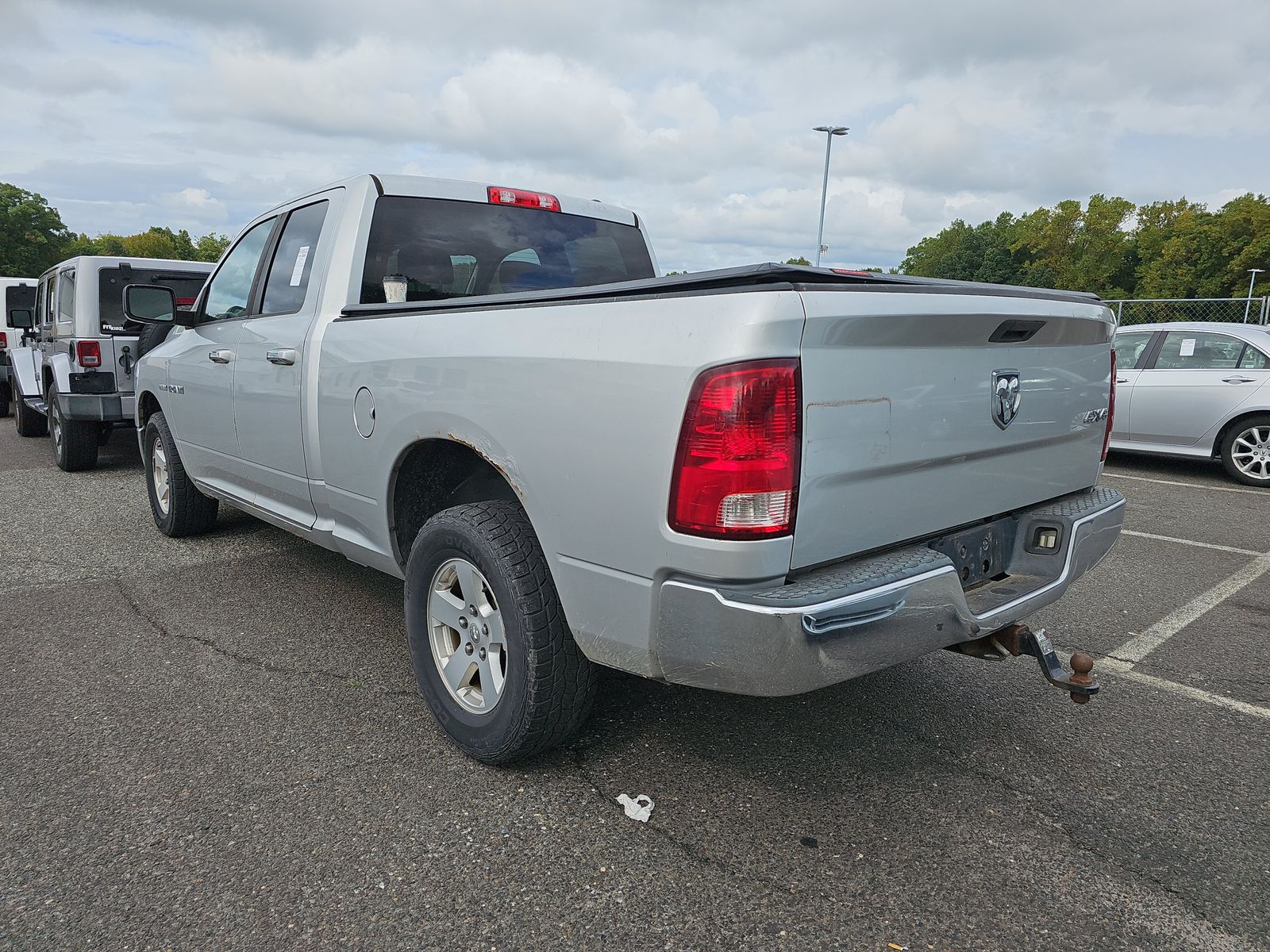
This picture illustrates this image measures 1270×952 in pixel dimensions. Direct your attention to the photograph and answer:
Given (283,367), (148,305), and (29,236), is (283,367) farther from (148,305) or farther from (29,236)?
(29,236)

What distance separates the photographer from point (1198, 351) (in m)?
8.45

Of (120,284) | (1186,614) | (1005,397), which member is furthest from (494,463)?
(120,284)

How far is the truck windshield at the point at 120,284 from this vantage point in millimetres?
7879

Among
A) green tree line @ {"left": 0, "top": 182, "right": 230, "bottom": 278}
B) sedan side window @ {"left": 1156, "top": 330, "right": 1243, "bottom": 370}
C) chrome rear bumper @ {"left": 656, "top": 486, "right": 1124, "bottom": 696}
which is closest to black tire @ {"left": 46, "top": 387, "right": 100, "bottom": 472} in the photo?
chrome rear bumper @ {"left": 656, "top": 486, "right": 1124, "bottom": 696}

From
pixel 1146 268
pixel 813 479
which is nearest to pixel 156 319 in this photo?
pixel 813 479

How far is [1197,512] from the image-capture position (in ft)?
22.2

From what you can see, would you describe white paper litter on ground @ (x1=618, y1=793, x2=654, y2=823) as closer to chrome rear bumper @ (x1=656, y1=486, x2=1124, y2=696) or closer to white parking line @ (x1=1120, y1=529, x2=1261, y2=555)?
chrome rear bumper @ (x1=656, y1=486, x2=1124, y2=696)

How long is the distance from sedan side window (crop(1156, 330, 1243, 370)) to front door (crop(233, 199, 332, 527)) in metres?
8.08

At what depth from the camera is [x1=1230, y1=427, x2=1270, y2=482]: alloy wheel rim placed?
7910 mm

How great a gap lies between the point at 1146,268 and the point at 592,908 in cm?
7747

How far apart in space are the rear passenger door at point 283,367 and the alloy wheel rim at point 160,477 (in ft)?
5.25

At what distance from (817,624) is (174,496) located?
4488 millimetres

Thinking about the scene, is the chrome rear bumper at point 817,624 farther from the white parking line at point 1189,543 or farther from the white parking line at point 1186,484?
the white parking line at point 1186,484

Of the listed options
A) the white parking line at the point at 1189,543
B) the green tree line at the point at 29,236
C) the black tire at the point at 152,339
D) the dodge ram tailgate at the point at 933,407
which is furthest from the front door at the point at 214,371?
the green tree line at the point at 29,236
